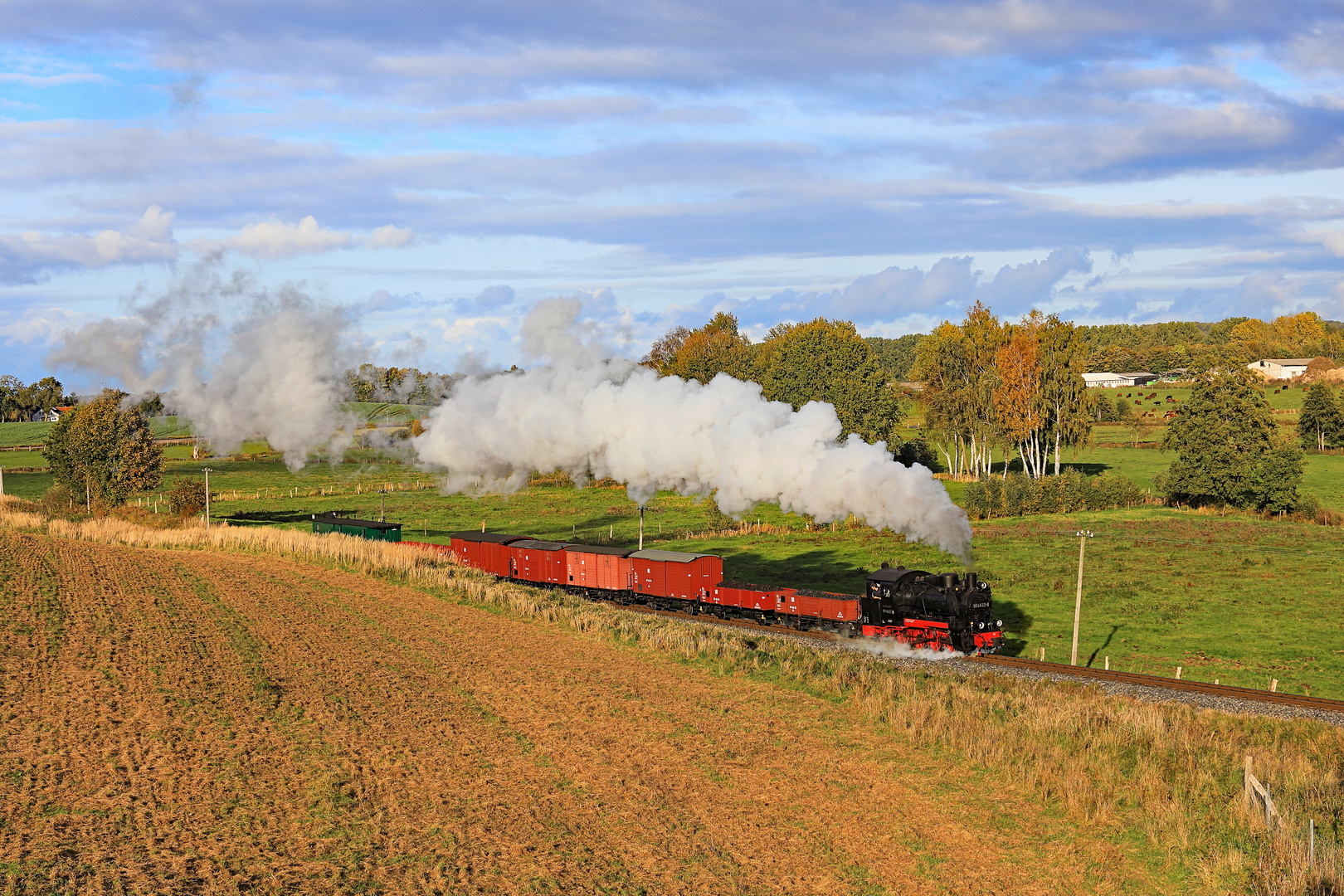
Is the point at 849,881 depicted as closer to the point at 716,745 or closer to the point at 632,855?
the point at 632,855

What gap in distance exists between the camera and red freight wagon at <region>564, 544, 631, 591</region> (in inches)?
2053

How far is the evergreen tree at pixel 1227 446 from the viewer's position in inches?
3403

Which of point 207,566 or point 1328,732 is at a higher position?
point 207,566

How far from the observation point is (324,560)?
5422 cm

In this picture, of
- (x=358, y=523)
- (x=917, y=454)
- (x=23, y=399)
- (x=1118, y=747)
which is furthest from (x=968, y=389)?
(x=23, y=399)

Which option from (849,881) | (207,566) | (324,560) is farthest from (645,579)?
(849,881)

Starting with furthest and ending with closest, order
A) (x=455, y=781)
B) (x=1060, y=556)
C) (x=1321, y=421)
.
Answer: (x=1321, y=421) < (x=1060, y=556) < (x=455, y=781)

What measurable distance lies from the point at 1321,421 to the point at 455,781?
449 feet

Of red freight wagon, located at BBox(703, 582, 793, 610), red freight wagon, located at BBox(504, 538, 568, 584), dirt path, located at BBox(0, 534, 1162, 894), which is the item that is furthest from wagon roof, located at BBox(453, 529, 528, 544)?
dirt path, located at BBox(0, 534, 1162, 894)

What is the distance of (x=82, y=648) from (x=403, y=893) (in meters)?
20.6

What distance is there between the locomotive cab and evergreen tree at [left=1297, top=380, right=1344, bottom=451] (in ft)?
371

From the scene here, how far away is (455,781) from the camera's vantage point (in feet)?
74.8

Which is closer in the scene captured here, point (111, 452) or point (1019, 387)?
point (111, 452)

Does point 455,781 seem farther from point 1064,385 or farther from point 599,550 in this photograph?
point 1064,385
